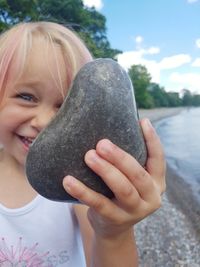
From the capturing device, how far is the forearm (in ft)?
5.33

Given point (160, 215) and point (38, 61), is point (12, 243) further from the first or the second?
point (160, 215)

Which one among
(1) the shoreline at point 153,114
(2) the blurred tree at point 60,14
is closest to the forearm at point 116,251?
(2) the blurred tree at point 60,14

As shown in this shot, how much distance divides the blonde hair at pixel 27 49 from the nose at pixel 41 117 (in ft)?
0.60

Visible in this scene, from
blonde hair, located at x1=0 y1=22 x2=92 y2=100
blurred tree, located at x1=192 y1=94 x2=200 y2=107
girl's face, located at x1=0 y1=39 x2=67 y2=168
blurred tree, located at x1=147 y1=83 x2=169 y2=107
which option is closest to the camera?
girl's face, located at x1=0 y1=39 x2=67 y2=168

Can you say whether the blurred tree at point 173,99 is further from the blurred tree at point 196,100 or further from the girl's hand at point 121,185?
the girl's hand at point 121,185

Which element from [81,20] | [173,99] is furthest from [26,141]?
[173,99]

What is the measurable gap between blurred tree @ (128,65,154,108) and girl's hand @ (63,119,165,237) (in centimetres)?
8582

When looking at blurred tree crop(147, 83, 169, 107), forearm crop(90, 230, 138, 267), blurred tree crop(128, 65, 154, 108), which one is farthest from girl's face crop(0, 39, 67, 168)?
blurred tree crop(147, 83, 169, 107)

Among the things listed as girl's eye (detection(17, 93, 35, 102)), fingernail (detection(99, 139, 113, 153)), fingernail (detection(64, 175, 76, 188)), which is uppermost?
girl's eye (detection(17, 93, 35, 102))

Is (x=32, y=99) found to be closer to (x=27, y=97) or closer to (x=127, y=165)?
(x=27, y=97)

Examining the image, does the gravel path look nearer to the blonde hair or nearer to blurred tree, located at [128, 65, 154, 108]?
the blonde hair

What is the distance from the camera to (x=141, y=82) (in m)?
89.1

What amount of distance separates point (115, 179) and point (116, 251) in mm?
527

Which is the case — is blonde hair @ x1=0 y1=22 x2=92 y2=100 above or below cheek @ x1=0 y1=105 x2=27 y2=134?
above
